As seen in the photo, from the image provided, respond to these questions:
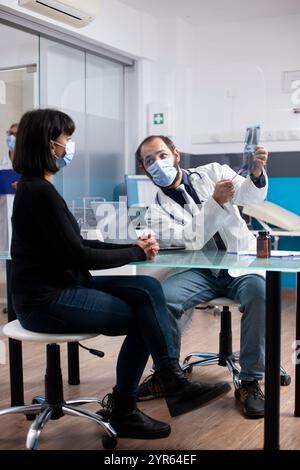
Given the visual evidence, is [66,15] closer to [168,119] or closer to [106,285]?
[168,119]

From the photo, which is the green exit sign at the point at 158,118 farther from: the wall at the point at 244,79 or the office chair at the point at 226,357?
the office chair at the point at 226,357

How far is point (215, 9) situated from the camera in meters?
5.64

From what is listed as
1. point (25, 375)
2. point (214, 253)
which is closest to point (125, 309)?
point (214, 253)

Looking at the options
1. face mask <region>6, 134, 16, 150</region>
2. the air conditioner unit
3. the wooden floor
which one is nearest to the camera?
the wooden floor

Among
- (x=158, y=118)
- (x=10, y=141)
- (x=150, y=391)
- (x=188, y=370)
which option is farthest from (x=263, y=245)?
(x=158, y=118)

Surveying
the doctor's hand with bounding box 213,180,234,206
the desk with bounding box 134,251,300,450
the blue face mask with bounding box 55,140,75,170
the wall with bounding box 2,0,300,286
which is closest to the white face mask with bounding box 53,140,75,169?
the blue face mask with bounding box 55,140,75,170

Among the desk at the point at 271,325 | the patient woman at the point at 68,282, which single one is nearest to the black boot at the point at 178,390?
the patient woman at the point at 68,282

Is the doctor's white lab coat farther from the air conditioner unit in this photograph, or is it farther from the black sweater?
the air conditioner unit

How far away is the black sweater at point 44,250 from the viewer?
6.08ft

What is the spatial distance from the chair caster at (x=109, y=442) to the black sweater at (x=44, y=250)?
0.53 metres

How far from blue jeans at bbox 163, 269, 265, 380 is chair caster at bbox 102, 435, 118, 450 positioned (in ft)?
1.85

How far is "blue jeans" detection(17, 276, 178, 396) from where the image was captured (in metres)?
1.89

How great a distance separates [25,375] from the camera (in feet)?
9.60

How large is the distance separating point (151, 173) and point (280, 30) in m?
3.82
